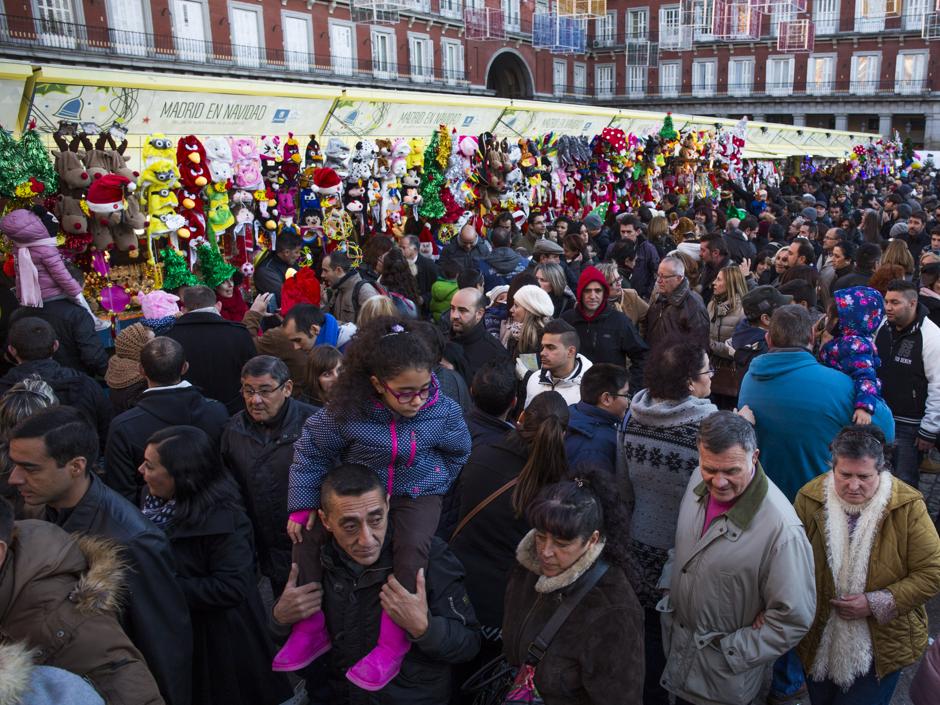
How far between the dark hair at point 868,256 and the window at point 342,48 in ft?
85.3

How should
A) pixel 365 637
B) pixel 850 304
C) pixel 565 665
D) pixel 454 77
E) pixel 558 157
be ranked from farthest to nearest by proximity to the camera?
pixel 454 77, pixel 558 157, pixel 850 304, pixel 365 637, pixel 565 665

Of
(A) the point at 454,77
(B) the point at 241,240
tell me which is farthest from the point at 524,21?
(B) the point at 241,240

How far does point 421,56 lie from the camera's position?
32.0 meters

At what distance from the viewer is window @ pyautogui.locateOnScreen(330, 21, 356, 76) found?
93.3 ft

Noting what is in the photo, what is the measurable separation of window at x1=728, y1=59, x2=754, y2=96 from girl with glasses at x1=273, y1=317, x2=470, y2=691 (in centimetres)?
4500

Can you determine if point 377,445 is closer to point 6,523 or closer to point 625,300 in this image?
point 6,523

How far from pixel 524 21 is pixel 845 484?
38.2 meters

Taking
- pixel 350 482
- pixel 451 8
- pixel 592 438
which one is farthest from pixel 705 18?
pixel 350 482

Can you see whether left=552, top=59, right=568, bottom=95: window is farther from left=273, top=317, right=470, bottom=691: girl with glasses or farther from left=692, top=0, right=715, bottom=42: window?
left=273, top=317, right=470, bottom=691: girl with glasses

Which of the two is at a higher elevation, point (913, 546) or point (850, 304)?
point (850, 304)

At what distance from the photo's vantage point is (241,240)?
7.21 m

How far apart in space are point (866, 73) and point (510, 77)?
1906 centimetres

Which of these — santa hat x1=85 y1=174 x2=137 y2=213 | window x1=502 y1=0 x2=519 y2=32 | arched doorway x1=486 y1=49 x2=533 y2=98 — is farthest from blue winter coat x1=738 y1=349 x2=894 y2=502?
arched doorway x1=486 y1=49 x2=533 y2=98

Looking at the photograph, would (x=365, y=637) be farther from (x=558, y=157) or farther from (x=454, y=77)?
(x=454, y=77)
